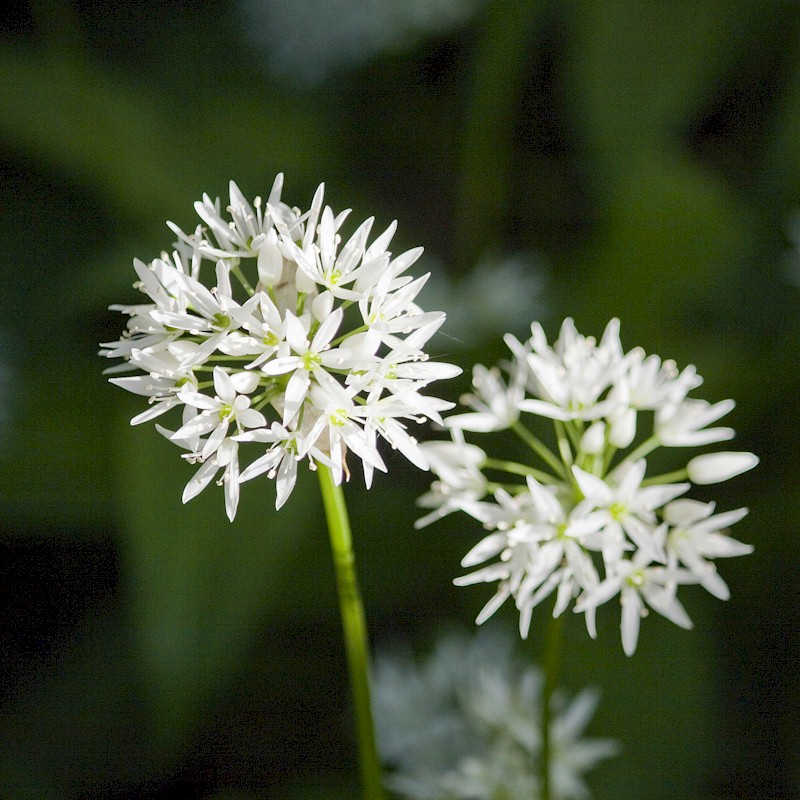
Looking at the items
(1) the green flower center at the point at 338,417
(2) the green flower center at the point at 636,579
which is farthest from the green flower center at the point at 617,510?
(1) the green flower center at the point at 338,417

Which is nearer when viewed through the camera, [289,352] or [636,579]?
[289,352]

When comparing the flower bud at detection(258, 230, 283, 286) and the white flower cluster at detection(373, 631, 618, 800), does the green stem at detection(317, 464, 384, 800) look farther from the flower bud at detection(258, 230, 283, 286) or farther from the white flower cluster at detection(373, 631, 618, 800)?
the white flower cluster at detection(373, 631, 618, 800)

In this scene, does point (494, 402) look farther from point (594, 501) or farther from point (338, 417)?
point (338, 417)

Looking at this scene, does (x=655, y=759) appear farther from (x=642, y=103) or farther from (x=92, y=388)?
(x=642, y=103)

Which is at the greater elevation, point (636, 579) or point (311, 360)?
point (311, 360)

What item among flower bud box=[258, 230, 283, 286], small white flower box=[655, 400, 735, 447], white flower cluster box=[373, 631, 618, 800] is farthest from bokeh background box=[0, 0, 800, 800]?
flower bud box=[258, 230, 283, 286]

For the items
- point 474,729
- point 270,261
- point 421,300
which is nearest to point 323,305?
point 270,261
